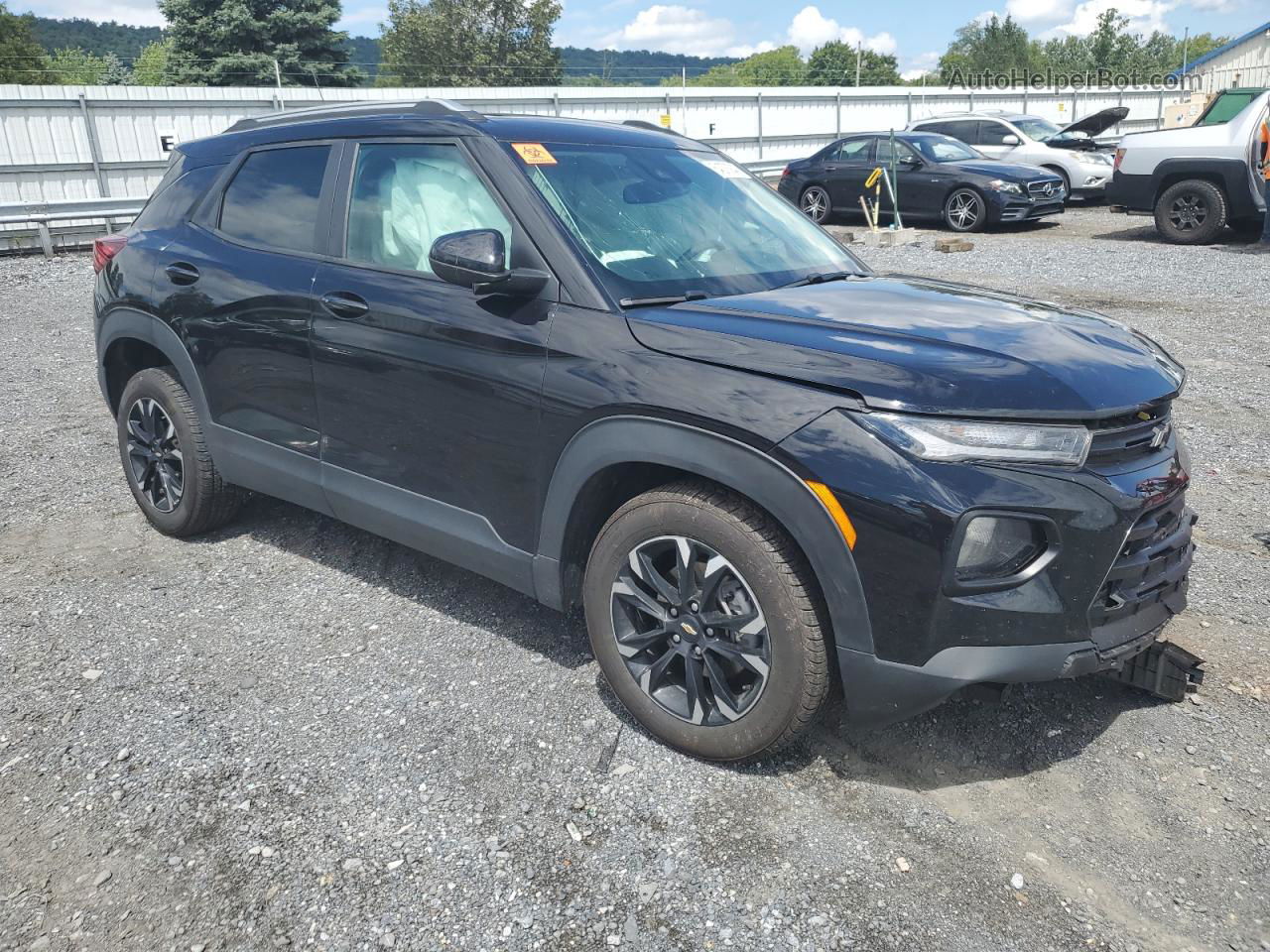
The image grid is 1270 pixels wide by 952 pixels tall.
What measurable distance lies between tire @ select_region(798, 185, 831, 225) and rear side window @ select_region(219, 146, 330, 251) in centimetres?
1363

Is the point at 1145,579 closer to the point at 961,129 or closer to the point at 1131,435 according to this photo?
the point at 1131,435

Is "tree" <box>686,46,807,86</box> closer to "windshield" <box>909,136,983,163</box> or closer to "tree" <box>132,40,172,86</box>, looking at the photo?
"tree" <box>132,40,172,86</box>

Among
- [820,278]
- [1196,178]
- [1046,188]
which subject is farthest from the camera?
[1046,188]

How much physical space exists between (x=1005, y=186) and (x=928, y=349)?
13.9 meters

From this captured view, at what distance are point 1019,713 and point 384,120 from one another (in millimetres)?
3097

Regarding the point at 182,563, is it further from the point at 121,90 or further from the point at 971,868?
the point at 121,90

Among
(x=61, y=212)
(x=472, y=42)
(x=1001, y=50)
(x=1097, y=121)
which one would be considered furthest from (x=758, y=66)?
(x=61, y=212)

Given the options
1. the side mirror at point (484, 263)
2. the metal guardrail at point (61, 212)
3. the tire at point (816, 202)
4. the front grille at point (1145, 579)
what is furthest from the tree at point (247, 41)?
the front grille at point (1145, 579)

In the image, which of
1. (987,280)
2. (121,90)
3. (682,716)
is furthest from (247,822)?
(121,90)

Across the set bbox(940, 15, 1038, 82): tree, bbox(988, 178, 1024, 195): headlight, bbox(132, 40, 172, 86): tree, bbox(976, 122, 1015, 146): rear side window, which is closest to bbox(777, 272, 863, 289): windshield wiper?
bbox(988, 178, 1024, 195): headlight

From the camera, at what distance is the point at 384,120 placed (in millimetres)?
3701

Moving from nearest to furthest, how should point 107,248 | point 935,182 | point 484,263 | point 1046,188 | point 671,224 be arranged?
1. point 484,263
2. point 671,224
3. point 107,248
4. point 1046,188
5. point 935,182

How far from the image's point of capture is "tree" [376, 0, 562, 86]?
225 ft

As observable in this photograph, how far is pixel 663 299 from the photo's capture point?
121 inches
